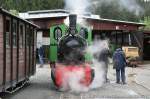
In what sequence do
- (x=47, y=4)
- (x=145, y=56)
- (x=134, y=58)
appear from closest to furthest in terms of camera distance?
1. (x=134, y=58)
2. (x=145, y=56)
3. (x=47, y=4)

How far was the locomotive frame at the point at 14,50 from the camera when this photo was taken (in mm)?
14195

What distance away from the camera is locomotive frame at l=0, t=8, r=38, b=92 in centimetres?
1420

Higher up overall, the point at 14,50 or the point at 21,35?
the point at 21,35

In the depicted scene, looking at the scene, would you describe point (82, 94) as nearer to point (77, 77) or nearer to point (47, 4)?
point (77, 77)

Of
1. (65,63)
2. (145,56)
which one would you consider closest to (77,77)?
(65,63)

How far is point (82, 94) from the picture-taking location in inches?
661

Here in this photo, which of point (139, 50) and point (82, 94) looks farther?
point (139, 50)

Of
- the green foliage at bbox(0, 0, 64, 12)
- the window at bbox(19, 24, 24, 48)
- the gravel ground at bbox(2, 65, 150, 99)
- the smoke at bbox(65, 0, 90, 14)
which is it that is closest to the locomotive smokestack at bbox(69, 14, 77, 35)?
the smoke at bbox(65, 0, 90, 14)

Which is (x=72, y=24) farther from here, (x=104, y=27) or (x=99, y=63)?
(x=104, y=27)

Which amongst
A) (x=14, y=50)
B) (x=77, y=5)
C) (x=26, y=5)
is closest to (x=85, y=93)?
(x=14, y=50)

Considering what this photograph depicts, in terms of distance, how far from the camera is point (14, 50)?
15.8m

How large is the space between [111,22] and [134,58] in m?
6.19

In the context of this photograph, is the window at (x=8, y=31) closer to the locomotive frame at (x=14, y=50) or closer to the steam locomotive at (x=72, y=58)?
the locomotive frame at (x=14, y=50)

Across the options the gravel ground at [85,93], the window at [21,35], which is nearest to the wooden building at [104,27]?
Result: the gravel ground at [85,93]
